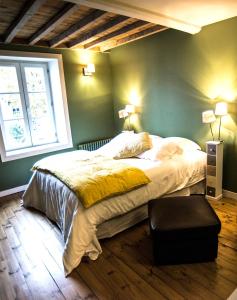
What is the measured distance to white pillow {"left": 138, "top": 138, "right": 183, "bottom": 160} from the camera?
3.06m

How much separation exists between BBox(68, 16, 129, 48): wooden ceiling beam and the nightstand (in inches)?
77.6

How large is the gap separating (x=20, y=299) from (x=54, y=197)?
106 centimetres

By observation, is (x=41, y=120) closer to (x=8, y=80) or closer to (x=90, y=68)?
(x=8, y=80)

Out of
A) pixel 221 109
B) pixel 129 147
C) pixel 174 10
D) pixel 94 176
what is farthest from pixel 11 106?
pixel 221 109

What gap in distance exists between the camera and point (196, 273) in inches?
73.3

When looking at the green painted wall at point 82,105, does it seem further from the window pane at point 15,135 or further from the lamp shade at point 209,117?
the lamp shade at point 209,117

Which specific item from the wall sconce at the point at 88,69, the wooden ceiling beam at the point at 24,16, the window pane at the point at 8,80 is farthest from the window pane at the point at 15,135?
the wall sconce at the point at 88,69

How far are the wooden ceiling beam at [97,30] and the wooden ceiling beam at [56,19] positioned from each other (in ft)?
2.15

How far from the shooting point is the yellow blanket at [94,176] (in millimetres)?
2171

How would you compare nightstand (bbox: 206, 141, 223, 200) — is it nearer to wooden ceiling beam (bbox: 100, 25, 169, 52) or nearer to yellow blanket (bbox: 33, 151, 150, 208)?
yellow blanket (bbox: 33, 151, 150, 208)

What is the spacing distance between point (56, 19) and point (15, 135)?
221 centimetres

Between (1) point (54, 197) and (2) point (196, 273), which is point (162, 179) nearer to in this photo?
(2) point (196, 273)

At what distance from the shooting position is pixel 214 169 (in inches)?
118

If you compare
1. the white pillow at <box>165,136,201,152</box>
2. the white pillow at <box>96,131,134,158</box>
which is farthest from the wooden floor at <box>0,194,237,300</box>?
the white pillow at <box>96,131,134,158</box>
